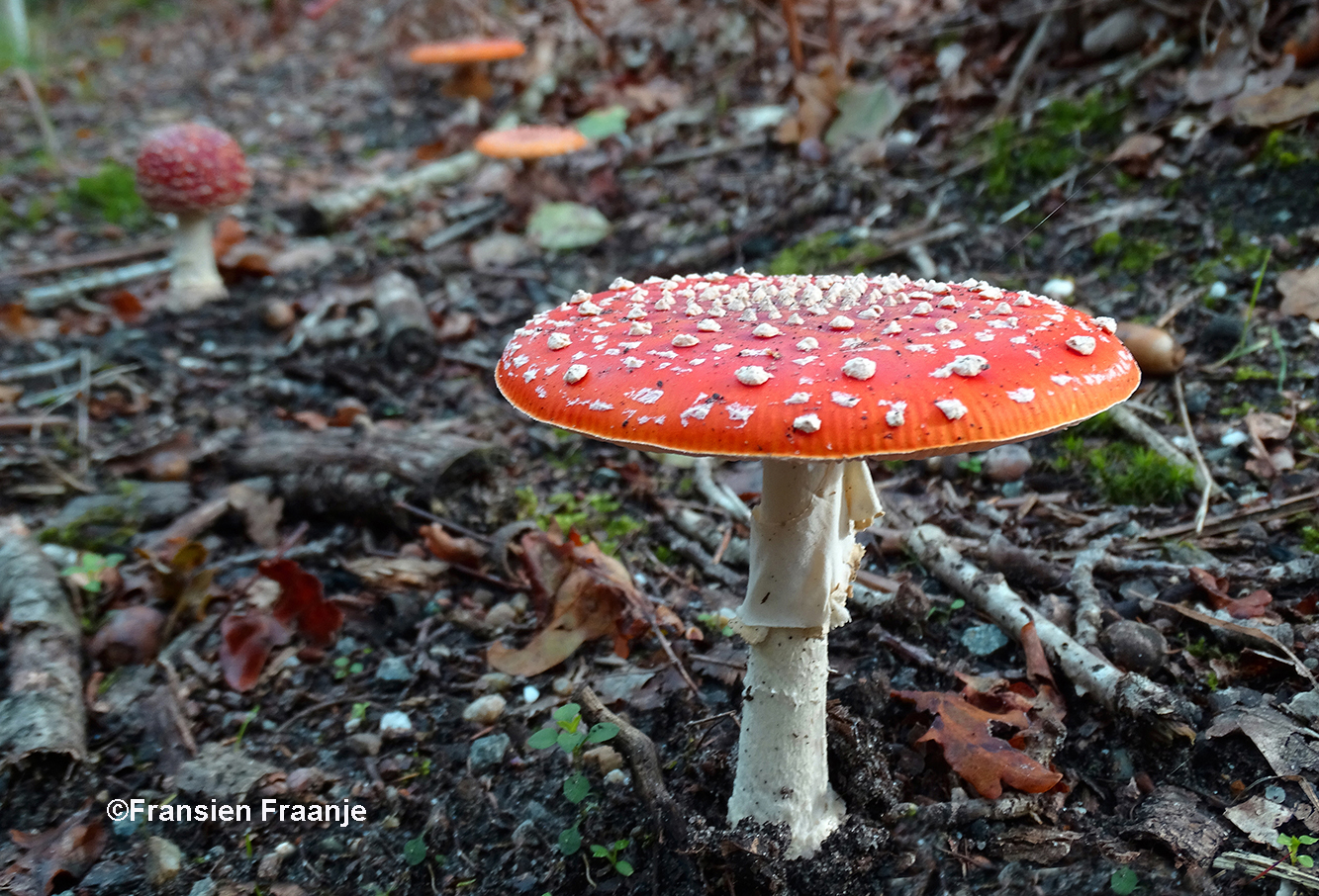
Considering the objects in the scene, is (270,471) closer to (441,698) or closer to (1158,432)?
(441,698)

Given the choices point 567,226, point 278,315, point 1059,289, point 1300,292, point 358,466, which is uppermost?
point 1300,292

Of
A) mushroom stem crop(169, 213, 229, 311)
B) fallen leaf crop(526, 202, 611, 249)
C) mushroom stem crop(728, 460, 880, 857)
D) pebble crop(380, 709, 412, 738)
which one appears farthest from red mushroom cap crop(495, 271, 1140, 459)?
mushroom stem crop(169, 213, 229, 311)

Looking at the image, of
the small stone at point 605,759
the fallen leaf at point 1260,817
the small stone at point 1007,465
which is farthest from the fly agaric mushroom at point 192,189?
the fallen leaf at point 1260,817

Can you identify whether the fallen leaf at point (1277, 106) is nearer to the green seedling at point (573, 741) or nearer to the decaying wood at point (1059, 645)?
the decaying wood at point (1059, 645)

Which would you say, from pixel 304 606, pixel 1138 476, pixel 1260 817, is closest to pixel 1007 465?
pixel 1138 476

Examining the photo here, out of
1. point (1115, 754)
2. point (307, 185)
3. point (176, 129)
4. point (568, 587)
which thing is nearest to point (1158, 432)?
point (1115, 754)

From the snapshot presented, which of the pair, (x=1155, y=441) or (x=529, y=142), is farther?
(x=529, y=142)

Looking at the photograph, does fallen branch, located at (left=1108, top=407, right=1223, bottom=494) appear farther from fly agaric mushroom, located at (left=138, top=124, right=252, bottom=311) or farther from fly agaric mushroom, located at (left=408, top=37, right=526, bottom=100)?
fly agaric mushroom, located at (left=408, top=37, right=526, bottom=100)

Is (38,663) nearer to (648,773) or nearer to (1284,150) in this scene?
(648,773)
